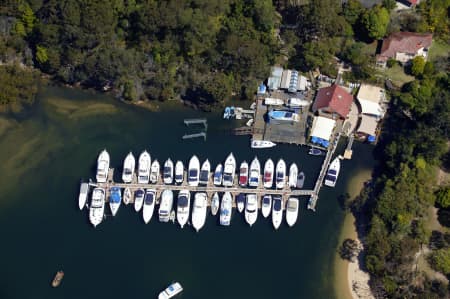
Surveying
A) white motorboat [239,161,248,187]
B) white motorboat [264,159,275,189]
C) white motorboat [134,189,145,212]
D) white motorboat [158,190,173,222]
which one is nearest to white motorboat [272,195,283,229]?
white motorboat [264,159,275,189]

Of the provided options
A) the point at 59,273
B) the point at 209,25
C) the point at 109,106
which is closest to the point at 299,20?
the point at 209,25

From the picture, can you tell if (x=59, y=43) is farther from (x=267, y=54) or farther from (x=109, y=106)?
(x=267, y=54)

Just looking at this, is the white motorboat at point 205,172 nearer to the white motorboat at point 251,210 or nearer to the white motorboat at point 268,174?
the white motorboat at point 251,210

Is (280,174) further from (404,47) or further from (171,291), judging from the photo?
(404,47)

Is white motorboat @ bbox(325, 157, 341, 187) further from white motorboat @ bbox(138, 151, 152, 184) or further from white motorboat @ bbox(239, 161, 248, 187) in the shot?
white motorboat @ bbox(138, 151, 152, 184)

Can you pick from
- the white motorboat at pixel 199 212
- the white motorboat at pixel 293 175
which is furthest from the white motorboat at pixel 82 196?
the white motorboat at pixel 293 175
